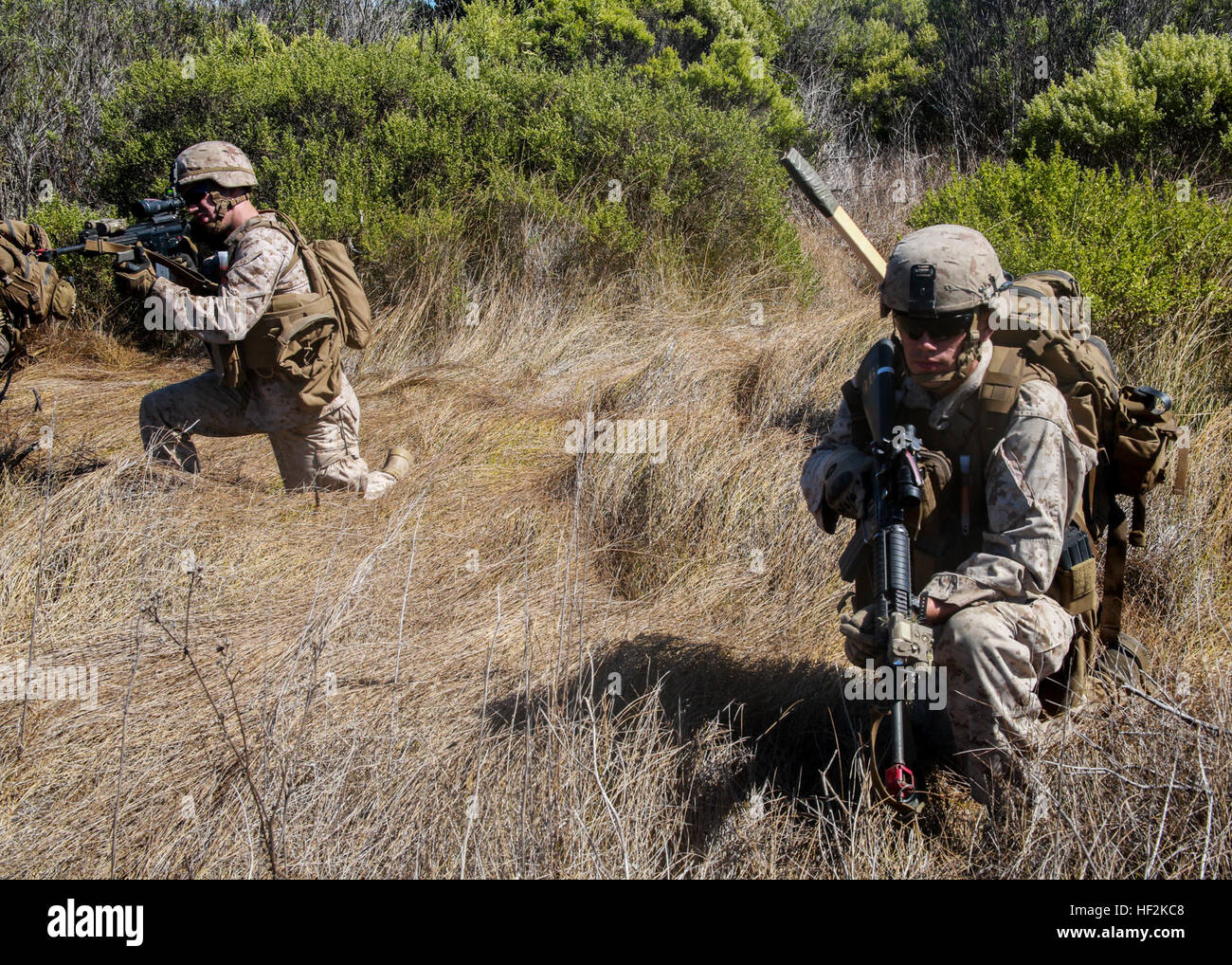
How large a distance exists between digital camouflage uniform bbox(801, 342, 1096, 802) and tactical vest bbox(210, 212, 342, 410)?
298cm

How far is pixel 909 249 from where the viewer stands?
7.93ft

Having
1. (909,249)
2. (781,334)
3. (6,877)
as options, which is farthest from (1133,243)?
(6,877)

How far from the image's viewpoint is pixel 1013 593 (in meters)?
2.32

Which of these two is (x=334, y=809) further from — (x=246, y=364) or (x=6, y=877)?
(x=246, y=364)

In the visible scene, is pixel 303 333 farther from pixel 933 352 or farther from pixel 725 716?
pixel 933 352

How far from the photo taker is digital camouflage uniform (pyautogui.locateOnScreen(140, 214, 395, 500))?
4.14m

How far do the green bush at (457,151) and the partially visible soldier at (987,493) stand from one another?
202 inches

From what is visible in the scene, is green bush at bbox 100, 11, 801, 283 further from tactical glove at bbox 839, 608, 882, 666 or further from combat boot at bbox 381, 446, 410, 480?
tactical glove at bbox 839, 608, 882, 666

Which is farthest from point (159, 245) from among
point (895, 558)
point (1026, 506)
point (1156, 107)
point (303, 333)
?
point (1156, 107)

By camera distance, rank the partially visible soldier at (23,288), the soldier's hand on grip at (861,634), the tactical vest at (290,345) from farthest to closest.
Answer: the partially visible soldier at (23,288) < the tactical vest at (290,345) < the soldier's hand on grip at (861,634)

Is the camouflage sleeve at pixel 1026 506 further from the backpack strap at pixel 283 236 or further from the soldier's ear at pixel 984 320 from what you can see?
the backpack strap at pixel 283 236

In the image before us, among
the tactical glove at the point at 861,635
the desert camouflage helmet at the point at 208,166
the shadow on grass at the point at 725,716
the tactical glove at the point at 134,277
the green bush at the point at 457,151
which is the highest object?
the green bush at the point at 457,151

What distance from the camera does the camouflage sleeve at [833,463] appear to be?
102 inches

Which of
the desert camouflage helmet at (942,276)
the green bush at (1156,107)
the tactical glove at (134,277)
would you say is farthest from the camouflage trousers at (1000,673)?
the green bush at (1156,107)
